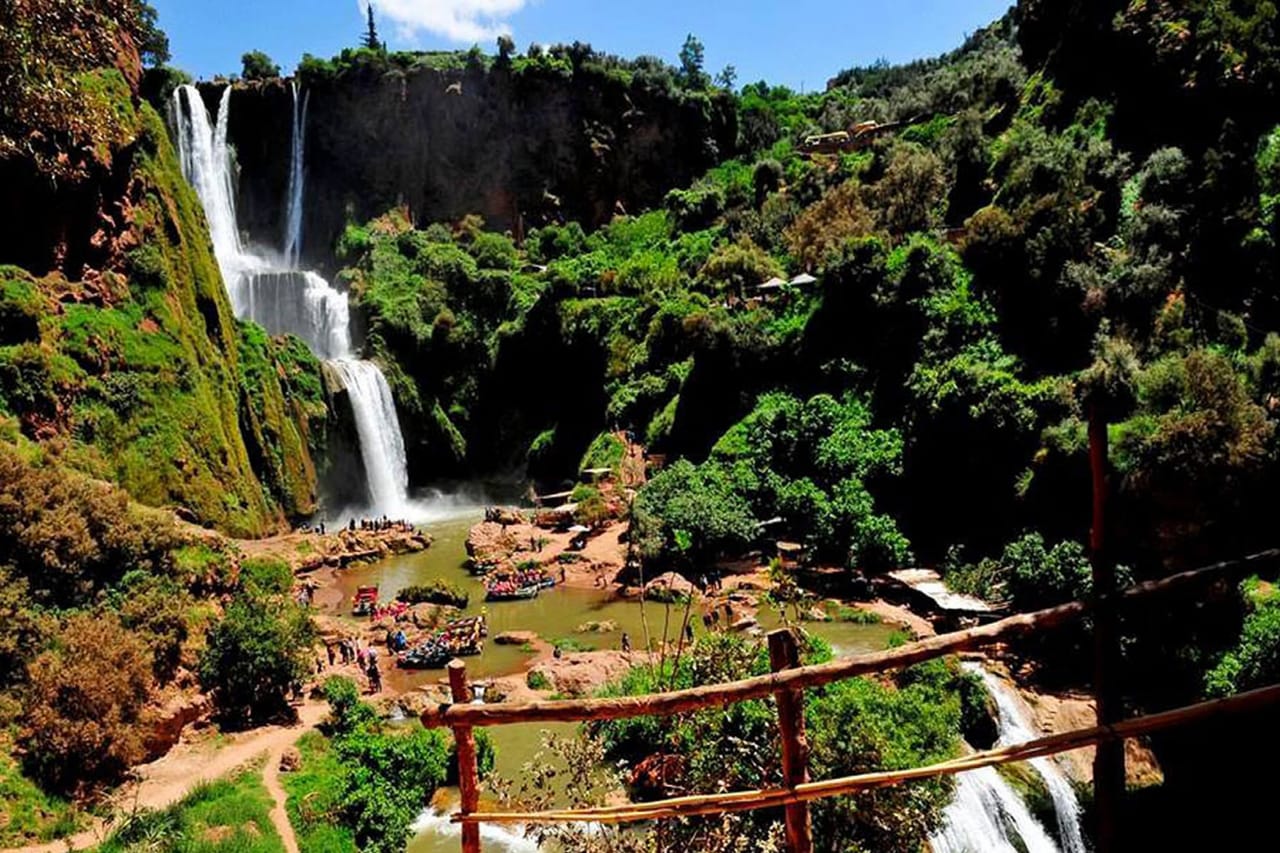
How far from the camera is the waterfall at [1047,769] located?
10.9 metres

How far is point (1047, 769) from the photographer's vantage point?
11.5 m

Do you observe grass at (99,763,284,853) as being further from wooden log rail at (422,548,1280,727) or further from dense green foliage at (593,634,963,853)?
wooden log rail at (422,548,1280,727)

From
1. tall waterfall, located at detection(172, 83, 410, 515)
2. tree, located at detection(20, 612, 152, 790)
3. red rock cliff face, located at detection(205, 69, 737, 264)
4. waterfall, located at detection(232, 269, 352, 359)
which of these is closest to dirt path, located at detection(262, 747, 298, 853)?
tree, located at detection(20, 612, 152, 790)

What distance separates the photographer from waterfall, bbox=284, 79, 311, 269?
178 ft

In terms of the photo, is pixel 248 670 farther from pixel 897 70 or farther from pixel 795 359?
pixel 897 70

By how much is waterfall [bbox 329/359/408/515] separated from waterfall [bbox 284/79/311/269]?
19.2m

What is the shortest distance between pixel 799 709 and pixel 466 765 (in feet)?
6.73

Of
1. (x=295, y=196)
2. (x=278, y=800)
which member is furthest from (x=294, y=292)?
(x=278, y=800)

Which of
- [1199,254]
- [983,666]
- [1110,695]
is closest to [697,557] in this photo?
[983,666]

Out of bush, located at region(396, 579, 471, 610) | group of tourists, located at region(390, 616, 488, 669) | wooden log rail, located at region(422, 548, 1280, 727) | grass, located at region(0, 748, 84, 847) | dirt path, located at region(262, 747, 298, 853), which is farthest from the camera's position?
bush, located at region(396, 579, 471, 610)

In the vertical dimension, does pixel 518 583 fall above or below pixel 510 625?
above

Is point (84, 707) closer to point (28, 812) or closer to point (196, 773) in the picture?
point (28, 812)

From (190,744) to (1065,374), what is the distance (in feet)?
73.1

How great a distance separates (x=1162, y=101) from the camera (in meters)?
24.9
